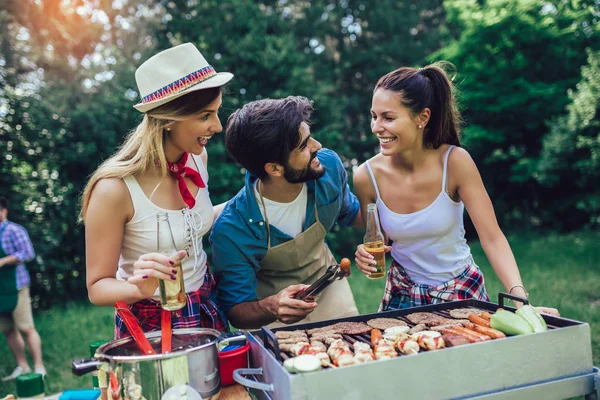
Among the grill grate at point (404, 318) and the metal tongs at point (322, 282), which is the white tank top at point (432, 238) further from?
the metal tongs at point (322, 282)

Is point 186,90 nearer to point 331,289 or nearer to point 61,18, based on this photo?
point 331,289

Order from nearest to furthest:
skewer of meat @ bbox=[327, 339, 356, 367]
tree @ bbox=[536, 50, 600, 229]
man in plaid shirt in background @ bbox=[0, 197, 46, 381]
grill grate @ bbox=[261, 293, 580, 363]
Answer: skewer of meat @ bbox=[327, 339, 356, 367] → grill grate @ bbox=[261, 293, 580, 363] → man in plaid shirt in background @ bbox=[0, 197, 46, 381] → tree @ bbox=[536, 50, 600, 229]

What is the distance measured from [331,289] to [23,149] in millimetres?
8935

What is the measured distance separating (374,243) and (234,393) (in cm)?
98

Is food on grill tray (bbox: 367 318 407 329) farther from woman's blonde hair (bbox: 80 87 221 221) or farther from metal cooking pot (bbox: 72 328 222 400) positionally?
woman's blonde hair (bbox: 80 87 221 221)

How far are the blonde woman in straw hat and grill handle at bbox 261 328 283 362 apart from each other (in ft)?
1.76

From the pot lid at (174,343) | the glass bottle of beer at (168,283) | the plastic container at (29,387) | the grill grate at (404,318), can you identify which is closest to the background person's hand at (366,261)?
the grill grate at (404,318)

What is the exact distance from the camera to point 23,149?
33.0ft

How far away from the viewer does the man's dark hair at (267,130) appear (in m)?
2.75

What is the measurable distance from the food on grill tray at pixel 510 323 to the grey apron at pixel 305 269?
1.15m

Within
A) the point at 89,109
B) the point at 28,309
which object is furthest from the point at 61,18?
the point at 28,309

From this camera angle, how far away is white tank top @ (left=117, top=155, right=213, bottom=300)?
7.90ft

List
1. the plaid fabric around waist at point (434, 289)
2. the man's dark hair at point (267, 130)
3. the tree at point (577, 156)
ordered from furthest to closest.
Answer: the tree at point (577, 156)
the plaid fabric around waist at point (434, 289)
the man's dark hair at point (267, 130)

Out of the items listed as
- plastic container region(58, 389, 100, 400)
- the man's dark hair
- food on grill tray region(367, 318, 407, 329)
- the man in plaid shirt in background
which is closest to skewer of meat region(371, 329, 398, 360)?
food on grill tray region(367, 318, 407, 329)
